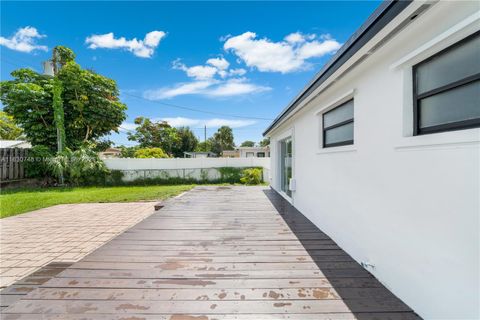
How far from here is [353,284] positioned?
215 cm

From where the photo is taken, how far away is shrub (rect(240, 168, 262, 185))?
12688 millimetres

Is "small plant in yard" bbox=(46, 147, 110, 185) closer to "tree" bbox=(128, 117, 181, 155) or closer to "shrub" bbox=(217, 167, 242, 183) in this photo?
"shrub" bbox=(217, 167, 242, 183)

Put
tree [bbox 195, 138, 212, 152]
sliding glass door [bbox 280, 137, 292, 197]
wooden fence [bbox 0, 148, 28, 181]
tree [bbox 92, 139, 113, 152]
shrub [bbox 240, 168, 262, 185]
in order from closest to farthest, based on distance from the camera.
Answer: sliding glass door [bbox 280, 137, 292, 197] < wooden fence [bbox 0, 148, 28, 181] < shrub [bbox 240, 168, 262, 185] < tree [bbox 92, 139, 113, 152] < tree [bbox 195, 138, 212, 152]

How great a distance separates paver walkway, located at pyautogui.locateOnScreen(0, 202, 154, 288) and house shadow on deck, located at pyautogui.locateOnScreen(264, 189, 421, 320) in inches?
155

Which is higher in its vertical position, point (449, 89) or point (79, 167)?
point (449, 89)

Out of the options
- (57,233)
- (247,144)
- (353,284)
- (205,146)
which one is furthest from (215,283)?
(247,144)

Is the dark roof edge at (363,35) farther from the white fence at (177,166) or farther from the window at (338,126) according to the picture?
the white fence at (177,166)

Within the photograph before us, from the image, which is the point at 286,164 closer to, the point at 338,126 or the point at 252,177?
the point at 338,126

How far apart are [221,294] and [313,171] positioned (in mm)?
3101

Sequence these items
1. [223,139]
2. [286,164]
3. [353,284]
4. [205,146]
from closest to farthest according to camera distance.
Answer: [353,284], [286,164], [223,139], [205,146]

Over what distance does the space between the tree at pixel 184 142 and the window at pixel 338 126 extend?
102 ft

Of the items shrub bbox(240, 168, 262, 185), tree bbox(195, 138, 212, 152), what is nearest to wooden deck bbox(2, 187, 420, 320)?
shrub bbox(240, 168, 262, 185)

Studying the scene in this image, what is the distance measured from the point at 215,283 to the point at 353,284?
57.9 inches

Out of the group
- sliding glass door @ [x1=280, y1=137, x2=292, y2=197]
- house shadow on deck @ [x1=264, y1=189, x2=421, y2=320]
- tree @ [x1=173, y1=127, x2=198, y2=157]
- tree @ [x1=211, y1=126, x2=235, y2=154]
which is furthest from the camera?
tree @ [x1=211, y1=126, x2=235, y2=154]
